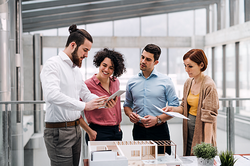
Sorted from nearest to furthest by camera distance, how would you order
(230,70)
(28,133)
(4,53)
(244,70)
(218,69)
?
(28,133) < (4,53) < (244,70) < (230,70) < (218,69)

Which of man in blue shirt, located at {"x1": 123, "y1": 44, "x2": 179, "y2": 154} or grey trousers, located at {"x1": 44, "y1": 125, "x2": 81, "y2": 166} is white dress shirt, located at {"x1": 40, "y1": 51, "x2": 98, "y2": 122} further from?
man in blue shirt, located at {"x1": 123, "y1": 44, "x2": 179, "y2": 154}

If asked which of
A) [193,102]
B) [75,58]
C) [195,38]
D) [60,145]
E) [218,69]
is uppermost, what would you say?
[195,38]

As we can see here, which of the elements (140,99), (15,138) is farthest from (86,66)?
(140,99)

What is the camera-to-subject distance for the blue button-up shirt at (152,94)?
2693mm

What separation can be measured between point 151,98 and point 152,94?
5cm

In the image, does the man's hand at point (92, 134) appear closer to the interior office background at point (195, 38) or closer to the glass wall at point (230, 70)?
the interior office background at point (195, 38)

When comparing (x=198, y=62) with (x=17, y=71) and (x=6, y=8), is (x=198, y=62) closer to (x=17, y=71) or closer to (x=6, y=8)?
(x=6, y=8)

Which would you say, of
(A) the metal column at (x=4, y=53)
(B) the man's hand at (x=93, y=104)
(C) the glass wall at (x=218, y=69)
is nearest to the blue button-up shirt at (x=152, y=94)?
(B) the man's hand at (x=93, y=104)

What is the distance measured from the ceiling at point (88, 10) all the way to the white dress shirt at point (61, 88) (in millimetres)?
6946

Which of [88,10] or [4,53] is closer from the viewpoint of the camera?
[4,53]

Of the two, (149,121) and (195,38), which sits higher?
(195,38)

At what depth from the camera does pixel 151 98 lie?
270 cm

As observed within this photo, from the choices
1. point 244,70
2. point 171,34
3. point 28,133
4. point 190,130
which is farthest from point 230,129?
point 171,34

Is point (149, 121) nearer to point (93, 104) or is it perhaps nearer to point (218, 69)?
point (93, 104)
